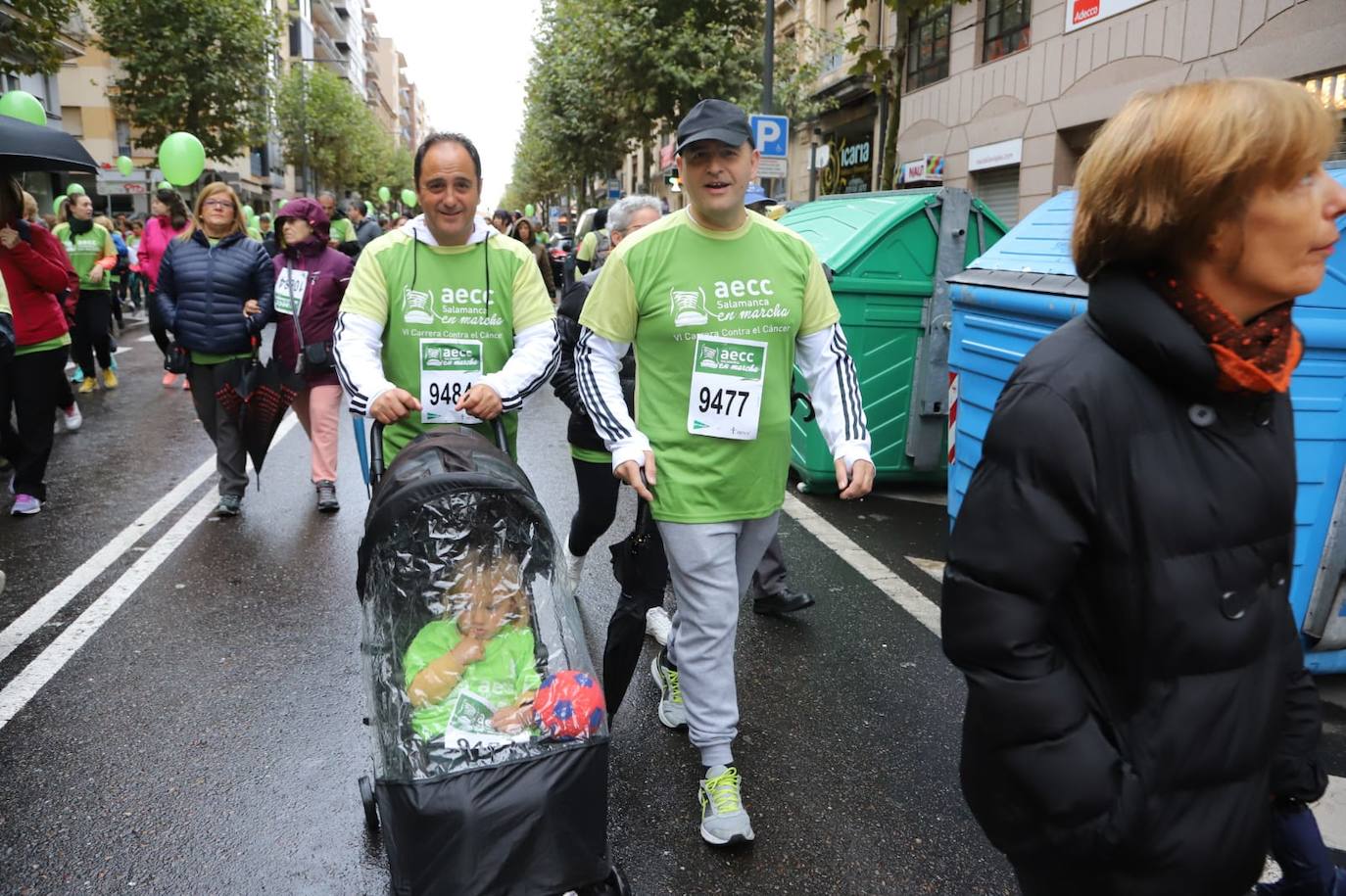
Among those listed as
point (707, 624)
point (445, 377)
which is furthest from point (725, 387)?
point (445, 377)

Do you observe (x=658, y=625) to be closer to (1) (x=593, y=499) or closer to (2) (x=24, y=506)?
(1) (x=593, y=499)

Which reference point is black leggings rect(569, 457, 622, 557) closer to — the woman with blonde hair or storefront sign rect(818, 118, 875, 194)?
the woman with blonde hair

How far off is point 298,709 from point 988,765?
2.86 meters

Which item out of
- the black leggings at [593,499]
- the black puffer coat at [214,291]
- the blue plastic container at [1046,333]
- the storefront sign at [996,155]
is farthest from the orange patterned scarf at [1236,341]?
the storefront sign at [996,155]

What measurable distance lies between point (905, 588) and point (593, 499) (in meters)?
1.74

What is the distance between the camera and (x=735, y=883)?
2656 mm

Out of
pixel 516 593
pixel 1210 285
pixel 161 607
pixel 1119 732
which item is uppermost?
pixel 1210 285

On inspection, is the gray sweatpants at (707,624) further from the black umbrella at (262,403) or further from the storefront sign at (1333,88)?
the storefront sign at (1333,88)

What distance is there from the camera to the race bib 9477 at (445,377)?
322cm

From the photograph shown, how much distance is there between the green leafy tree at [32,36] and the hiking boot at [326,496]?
6.07m

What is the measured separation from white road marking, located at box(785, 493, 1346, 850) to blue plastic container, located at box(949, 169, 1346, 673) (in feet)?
1.57

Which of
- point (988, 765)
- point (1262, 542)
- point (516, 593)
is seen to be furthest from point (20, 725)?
point (1262, 542)

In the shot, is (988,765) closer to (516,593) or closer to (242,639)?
(516,593)

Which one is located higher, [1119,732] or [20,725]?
[1119,732]
